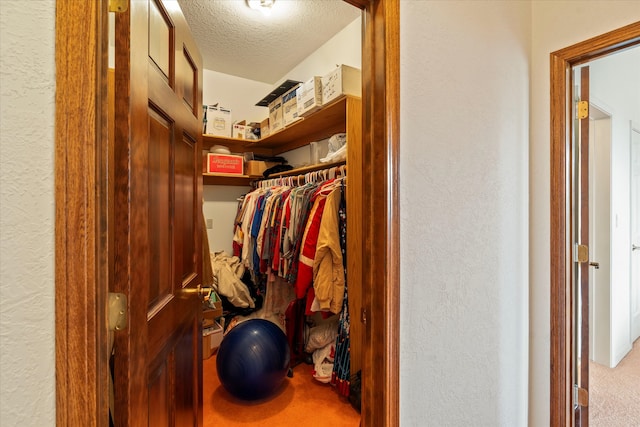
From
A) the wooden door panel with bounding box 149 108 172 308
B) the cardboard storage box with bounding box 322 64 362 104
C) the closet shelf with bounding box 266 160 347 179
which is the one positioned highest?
the cardboard storage box with bounding box 322 64 362 104

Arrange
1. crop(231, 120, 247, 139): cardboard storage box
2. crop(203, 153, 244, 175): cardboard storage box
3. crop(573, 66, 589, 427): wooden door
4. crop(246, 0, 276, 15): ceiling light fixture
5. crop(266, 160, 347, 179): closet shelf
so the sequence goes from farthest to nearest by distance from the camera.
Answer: crop(231, 120, 247, 139): cardboard storage box < crop(203, 153, 244, 175): cardboard storage box < crop(266, 160, 347, 179): closet shelf < crop(246, 0, 276, 15): ceiling light fixture < crop(573, 66, 589, 427): wooden door

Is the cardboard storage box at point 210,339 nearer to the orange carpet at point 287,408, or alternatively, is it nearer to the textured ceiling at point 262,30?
the orange carpet at point 287,408

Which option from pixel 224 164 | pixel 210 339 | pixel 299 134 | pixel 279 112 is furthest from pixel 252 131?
pixel 210 339

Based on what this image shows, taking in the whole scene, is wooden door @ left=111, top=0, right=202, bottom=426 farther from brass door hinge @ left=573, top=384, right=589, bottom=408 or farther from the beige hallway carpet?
the beige hallway carpet

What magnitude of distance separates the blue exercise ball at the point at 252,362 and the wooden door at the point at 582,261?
1.62 m

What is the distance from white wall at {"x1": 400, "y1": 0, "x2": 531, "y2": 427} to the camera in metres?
0.98

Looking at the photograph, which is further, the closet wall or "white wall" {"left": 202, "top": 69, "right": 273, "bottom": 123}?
"white wall" {"left": 202, "top": 69, "right": 273, "bottom": 123}

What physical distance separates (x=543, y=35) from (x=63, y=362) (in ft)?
6.73

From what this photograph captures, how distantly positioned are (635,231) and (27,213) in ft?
13.7

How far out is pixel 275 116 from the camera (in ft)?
9.19

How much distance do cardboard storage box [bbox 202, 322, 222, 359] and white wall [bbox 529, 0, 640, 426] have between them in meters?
2.28

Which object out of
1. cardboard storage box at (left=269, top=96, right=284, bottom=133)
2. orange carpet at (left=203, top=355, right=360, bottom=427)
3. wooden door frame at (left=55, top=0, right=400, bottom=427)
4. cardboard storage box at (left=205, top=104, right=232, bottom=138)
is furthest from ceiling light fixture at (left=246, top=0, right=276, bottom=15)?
orange carpet at (left=203, top=355, right=360, bottom=427)

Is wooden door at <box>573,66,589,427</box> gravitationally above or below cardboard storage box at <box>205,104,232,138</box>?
below

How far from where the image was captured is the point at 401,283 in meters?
0.96
